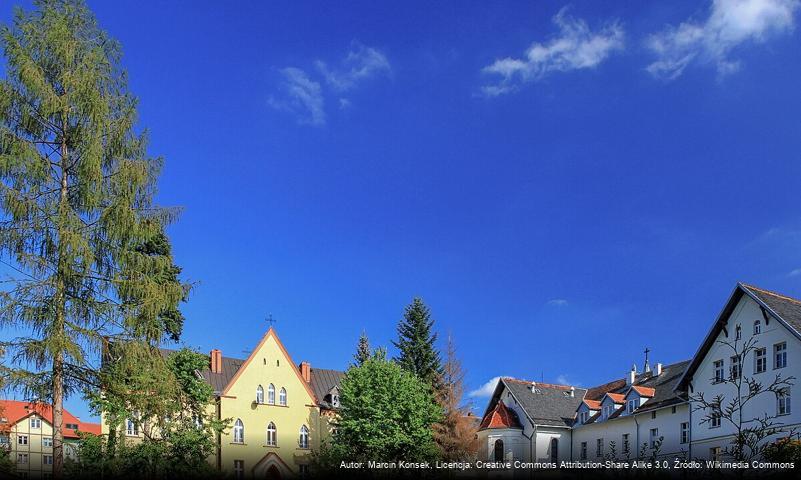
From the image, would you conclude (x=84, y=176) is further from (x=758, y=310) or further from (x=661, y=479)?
(x=758, y=310)

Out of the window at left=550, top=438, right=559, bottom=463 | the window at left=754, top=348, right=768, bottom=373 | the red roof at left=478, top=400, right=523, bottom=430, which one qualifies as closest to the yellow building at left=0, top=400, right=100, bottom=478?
the red roof at left=478, top=400, right=523, bottom=430

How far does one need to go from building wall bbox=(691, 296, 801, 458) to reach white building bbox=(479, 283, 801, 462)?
0.05 metres

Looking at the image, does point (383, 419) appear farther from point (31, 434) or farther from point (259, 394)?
point (31, 434)

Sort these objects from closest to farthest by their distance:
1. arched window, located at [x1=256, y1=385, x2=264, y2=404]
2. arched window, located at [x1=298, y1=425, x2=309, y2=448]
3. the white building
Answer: the white building, arched window, located at [x1=256, y1=385, x2=264, y2=404], arched window, located at [x1=298, y1=425, x2=309, y2=448]

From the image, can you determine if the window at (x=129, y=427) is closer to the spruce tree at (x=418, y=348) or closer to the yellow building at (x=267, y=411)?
the yellow building at (x=267, y=411)

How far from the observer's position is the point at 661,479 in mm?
10328

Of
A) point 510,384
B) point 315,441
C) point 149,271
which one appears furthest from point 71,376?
point 510,384

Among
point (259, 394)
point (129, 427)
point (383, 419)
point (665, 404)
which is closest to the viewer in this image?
point (383, 419)

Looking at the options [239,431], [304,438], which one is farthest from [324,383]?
[239,431]

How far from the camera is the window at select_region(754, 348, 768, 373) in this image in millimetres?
35781

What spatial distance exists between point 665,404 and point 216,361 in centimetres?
2828

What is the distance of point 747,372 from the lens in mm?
36531

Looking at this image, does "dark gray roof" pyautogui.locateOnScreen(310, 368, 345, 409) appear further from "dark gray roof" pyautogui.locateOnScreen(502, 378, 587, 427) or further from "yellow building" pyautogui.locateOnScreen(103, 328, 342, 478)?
"dark gray roof" pyautogui.locateOnScreen(502, 378, 587, 427)

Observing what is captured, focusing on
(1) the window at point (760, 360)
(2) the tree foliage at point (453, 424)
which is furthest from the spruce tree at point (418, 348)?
(1) the window at point (760, 360)
